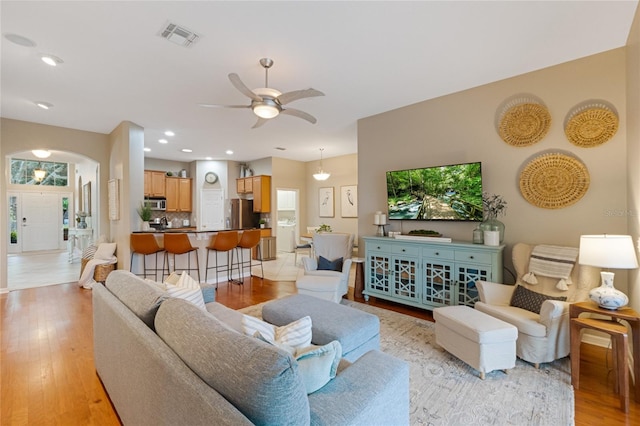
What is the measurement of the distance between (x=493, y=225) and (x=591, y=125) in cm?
132

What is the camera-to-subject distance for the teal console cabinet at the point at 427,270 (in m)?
3.15

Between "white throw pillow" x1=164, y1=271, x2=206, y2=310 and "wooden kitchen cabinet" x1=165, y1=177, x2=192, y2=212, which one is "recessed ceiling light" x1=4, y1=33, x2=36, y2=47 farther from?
"wooden kitchen cabinet" x1=165, y1=177, x2=192, y2=212

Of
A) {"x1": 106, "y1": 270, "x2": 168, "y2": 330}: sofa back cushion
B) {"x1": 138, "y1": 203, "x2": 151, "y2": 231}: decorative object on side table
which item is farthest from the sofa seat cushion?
{"x1": 138, "y1": 203, "x2": 151, "y2": 231}: decorative object on side table

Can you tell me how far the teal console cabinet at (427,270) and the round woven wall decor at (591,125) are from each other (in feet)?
4.41

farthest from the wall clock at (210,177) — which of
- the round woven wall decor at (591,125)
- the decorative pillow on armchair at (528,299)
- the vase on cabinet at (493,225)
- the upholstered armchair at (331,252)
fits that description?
the round woven wall decor at (591,125)

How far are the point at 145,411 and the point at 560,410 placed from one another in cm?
252

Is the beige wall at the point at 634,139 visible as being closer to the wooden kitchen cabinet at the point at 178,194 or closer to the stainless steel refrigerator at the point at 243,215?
the stainless steel refrigerator at the point at 243,215

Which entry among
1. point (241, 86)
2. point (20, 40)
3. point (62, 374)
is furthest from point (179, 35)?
point (62, 374)

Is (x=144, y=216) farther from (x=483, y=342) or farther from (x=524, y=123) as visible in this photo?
(x=524, y=123)

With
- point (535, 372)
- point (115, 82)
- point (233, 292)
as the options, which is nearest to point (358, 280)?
point (233, 292)

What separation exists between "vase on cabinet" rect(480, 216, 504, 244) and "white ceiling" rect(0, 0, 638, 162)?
167cm

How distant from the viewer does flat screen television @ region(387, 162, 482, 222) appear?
3439mm

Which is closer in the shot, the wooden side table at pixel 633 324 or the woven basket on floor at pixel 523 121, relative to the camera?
the wooden side table at pixel 633 324

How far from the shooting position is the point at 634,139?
7.73 ft
